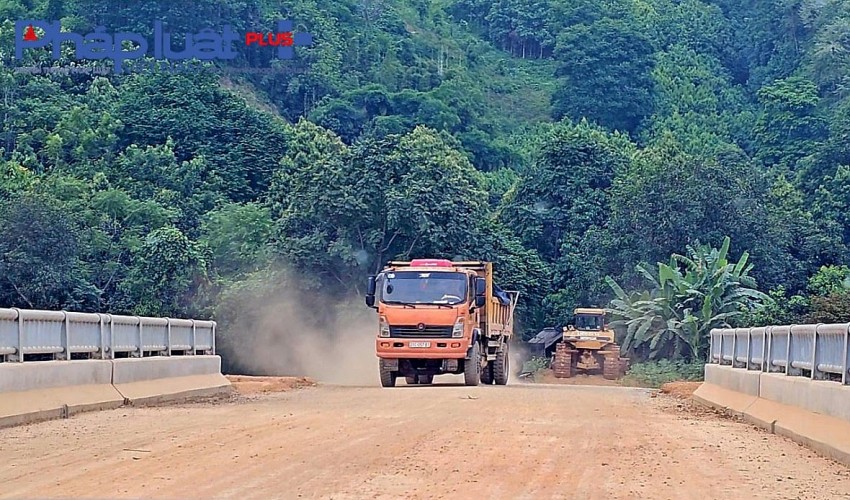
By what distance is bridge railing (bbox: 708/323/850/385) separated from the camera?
44.7ft

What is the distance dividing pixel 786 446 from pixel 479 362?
16736mm

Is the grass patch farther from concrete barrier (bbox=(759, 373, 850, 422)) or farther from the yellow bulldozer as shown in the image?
concrete barrier (bbox=(759, 373, 850, 422))

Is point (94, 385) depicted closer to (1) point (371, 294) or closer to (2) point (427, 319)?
(2) point (427, 319)

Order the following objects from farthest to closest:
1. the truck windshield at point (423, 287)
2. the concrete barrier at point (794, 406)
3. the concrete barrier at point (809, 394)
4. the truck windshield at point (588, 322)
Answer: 1. the truck windshield at point (588, 322)
2. the truck windshield at point (423, 287)
3. the concrete barrier at point (809, 394)
4. the concrete barrier at point (794, 406)

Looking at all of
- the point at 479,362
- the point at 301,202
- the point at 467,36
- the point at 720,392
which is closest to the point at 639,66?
the point at 467,36

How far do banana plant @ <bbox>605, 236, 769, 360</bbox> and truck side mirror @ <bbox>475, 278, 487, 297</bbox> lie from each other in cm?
2079

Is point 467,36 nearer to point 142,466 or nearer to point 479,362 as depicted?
point 479,362

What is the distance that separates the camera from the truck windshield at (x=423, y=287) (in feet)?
94.9

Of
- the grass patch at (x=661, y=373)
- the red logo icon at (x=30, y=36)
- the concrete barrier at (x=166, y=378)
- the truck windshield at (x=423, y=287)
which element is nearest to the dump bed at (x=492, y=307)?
the truck windshield at (x=423, y=287)

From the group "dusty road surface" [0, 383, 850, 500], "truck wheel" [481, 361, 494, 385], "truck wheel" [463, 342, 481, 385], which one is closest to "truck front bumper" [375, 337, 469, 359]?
"truck wheel" [463, 342, 481, 385]

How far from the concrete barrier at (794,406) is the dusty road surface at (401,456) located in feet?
0.86

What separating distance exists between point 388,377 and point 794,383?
1523cm

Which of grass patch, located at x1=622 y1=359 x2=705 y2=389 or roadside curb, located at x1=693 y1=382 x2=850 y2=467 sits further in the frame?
grass patch, located at x1=622 y1=359 x2=705 y2=389

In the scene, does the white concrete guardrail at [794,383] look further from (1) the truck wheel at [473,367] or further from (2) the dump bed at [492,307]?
(2) the dump bed at [492,307]
